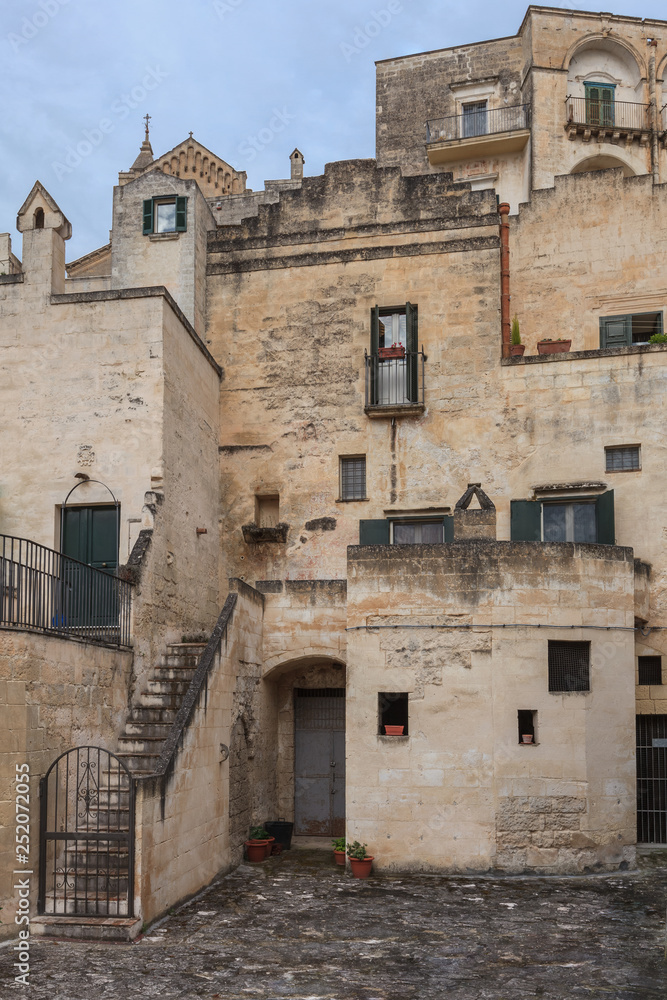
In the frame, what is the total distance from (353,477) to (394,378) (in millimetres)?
2248

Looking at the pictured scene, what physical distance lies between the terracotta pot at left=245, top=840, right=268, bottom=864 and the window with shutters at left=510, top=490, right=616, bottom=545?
7543mm

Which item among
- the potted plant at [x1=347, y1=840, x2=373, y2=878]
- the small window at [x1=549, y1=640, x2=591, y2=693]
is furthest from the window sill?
the potted plant at [x1=347, y1=840, x2=373, y2=878]

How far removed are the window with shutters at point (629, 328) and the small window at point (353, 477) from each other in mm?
5815

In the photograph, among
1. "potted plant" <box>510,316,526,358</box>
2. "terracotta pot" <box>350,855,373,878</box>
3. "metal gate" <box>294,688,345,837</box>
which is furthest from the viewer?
"potted plant" <box>510,316,526,358</box>

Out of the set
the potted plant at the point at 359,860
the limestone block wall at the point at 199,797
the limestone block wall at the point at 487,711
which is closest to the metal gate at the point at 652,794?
the limestone block wall at the point at 487,711

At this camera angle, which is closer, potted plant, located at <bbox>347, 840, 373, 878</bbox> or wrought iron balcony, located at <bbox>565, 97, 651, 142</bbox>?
potted plant, located at <bbox>347, 840, 373, 878</bbox>

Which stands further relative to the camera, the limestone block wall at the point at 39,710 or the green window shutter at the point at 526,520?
the green window shutter at the point at 526,520

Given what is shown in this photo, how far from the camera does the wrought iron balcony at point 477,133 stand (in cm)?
2852

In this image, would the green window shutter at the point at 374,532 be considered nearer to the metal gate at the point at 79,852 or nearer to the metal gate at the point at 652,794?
the metal gate at the point at 652,794

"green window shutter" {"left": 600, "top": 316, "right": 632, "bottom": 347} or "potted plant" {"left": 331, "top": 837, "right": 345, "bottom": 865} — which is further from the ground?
"green window shutter" {"left": 600, "top": 316, "right": 632, "bottom": 347}

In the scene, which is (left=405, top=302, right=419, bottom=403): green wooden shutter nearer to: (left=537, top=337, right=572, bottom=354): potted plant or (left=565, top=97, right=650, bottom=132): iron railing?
(left=537, top=337, right=572, bottom=354): potted plant

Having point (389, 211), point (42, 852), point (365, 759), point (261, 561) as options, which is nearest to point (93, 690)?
point (42, 852)

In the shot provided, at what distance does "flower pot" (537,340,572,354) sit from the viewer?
67.8 feet

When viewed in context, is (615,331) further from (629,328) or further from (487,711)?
(487,711)
